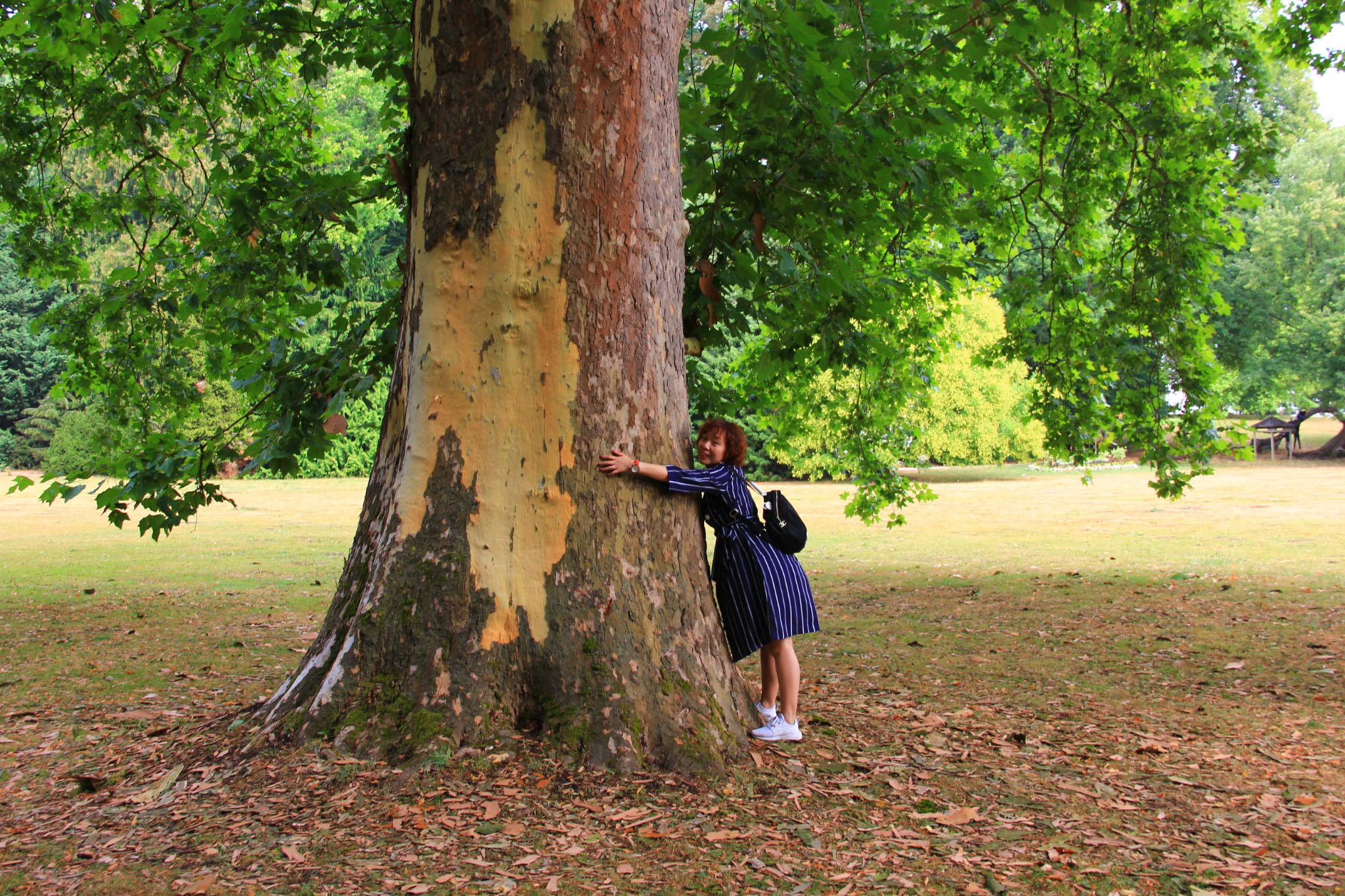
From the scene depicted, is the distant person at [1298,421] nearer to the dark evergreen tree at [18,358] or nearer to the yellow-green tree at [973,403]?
the yellow-green tree at [973,403]

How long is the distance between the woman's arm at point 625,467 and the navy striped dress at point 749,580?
42cm

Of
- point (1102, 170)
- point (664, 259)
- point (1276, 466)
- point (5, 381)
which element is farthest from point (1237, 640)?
point (5, 381)

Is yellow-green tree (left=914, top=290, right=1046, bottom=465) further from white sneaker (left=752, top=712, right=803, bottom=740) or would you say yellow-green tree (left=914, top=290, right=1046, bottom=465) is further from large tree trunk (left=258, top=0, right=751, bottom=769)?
large tree trunk (left=258, top=0, right=751, bottom=769)

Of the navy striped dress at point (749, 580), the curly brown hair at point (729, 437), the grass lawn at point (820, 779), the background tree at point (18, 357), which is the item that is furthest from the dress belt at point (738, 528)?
the background tree at point (18, 357)

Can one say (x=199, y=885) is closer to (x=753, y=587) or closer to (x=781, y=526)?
(x=753, y=587)

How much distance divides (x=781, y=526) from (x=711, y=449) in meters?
0.49

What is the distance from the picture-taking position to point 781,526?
15.4 feet

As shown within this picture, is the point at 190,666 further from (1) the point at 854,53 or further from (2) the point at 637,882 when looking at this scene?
(1) the point at 854,53

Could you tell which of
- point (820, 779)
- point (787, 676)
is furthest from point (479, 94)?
point (820, 779)

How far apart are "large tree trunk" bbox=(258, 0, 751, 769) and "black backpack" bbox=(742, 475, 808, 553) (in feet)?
1.76

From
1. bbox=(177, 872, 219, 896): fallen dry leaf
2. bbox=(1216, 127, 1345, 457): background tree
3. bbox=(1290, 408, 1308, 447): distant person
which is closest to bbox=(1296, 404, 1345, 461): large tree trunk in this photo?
bbox=(1290, 408, 1308, 447): distant person

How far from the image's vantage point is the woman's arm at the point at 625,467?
13.8 ft

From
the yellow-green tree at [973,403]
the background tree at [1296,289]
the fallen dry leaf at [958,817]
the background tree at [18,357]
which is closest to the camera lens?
the fallen dry leaf at [958,817]

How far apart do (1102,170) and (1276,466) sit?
111 feet
